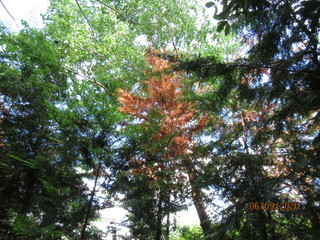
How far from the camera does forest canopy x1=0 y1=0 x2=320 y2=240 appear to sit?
3.29 metres

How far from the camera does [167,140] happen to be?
4.53 meters

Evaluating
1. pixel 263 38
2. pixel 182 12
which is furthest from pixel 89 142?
pixel 182 12

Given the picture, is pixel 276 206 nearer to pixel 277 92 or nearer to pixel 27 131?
pixel 277 92

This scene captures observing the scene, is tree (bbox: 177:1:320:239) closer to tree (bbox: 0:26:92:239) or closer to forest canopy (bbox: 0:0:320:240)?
forest canopy (bbox: 0:0:320:240)

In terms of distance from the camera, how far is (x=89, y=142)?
11.0ft

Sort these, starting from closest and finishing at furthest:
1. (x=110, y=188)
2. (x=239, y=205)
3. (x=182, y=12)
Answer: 1. (x=110, y=188)
2. (x=239, y=205)
3. (x=182, y=12)

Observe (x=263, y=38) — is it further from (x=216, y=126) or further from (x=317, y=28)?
(x=216, y=126)

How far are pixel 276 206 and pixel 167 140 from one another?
2.79 m

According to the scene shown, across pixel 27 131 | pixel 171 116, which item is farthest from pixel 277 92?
pixel 27 131

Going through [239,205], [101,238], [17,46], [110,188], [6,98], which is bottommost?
[101,238]

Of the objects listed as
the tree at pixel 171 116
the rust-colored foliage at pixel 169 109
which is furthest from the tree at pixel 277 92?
the rust-colored foliage at pixel 169 109

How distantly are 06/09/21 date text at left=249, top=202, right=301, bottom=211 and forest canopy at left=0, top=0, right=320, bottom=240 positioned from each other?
0.02 metres

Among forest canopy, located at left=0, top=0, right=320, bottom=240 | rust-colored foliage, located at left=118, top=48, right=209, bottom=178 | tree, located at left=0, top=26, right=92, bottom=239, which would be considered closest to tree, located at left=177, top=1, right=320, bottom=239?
forest canopy, located at left=0, top=0, right=320, bottom=240

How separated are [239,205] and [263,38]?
3496 mm
